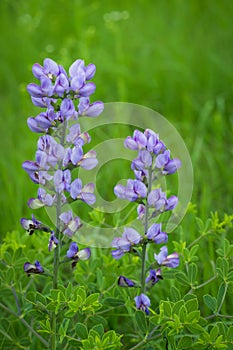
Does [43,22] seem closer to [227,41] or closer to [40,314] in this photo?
[227,41]

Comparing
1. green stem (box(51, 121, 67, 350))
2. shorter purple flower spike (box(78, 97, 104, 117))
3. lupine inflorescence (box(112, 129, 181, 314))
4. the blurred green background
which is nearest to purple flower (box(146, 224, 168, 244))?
lupine inflorescence (box(112, 129, 181, 314))

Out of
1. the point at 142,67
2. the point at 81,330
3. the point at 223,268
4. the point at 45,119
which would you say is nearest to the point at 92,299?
the point at 81,330

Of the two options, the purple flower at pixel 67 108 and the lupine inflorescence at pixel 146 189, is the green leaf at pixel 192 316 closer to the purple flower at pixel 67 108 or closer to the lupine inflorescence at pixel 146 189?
the lupine inflorescence at pixel 146 189

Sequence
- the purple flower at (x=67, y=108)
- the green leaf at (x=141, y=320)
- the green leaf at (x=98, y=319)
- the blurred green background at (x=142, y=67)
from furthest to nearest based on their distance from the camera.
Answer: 1. the blurred green background at (x=142, y=67)
2. the green leaf at (x=98, y=319)
3. the green leaf at (x=141, y=320)
4. the purple flower at (x=67, y=108)

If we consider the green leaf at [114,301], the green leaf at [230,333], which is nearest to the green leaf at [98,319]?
the green leaf at [114,301]

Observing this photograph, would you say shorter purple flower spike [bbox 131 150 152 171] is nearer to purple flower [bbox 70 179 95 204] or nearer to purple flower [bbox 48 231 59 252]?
purple flower [bbox 70 179 95 204]

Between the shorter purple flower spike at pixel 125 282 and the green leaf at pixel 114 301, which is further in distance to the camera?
the green leaf at pixel 114 301
